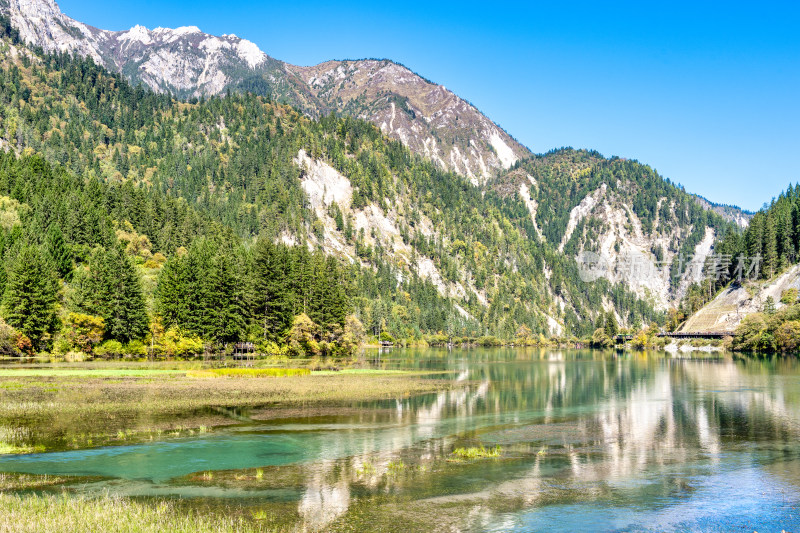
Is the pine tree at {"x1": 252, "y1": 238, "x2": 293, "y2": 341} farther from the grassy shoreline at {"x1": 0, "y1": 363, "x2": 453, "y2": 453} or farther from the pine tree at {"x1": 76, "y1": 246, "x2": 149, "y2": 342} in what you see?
the grassy shoreline at {"x1": 0, "y1": 363, "x2": 453, "y2": 453}

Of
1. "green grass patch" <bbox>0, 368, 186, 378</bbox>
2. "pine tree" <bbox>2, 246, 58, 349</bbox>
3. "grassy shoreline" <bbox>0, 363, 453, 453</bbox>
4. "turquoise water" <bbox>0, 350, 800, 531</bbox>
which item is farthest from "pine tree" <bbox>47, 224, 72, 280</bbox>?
"turquoise water" <bbox>0, 350, 800, 531</bbox>

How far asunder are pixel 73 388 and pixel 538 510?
5290cm

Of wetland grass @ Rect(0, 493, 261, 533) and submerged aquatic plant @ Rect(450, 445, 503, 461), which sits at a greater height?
wetland grass @ Rect(0, 493, 261, 533)

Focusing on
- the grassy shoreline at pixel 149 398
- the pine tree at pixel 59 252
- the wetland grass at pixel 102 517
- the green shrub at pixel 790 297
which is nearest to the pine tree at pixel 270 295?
the pine tree at pixel 59 252

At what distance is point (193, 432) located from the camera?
4219 cm

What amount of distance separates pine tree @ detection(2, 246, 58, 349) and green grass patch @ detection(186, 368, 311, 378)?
48726mm

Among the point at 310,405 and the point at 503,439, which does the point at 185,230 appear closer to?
the point at 310,405

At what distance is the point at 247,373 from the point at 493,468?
58371mm

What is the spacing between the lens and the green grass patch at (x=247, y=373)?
82938 mm

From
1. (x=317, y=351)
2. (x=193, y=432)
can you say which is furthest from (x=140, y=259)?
(x=193, y=432)

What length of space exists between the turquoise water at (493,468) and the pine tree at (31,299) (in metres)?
85.5

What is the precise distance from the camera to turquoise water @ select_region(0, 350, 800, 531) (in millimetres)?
26219

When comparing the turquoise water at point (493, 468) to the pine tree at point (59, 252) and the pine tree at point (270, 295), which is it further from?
the pine tree at point (59, 252)

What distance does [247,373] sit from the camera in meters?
86.6
